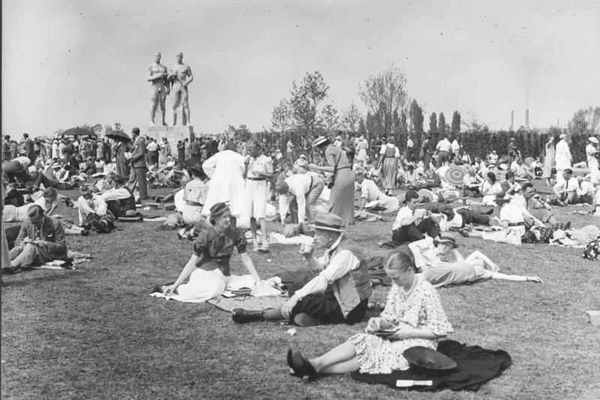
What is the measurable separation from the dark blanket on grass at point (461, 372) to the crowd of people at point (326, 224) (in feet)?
0.35

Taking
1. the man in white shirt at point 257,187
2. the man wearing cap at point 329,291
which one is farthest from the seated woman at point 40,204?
the man wearing cap at point 329,291

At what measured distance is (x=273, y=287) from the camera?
28.2ft

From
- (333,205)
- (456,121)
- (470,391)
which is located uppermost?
(456,121)

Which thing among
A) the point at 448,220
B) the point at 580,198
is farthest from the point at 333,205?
the point at 580,198

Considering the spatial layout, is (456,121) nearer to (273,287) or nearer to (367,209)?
(367,209)

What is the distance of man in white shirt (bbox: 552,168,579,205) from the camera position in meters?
19.8

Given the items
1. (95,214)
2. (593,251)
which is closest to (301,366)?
(593,251)

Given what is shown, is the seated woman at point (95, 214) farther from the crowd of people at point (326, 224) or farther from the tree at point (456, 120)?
the tree at point (456, 120)

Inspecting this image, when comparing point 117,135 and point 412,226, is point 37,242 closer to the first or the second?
point 412,226

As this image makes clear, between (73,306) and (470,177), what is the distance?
16557 millimetres

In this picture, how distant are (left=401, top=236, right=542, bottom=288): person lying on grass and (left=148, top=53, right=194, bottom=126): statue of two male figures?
56.4 feet

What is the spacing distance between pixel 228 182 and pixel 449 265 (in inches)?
134

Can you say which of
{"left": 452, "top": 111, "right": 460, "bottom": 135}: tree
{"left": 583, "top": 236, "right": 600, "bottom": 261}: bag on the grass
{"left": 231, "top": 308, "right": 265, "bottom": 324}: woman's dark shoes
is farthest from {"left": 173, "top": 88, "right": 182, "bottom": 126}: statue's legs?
{"left": 452, "top": 111, "right": 460, "bottom": 135}: tree

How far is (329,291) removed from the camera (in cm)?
717
